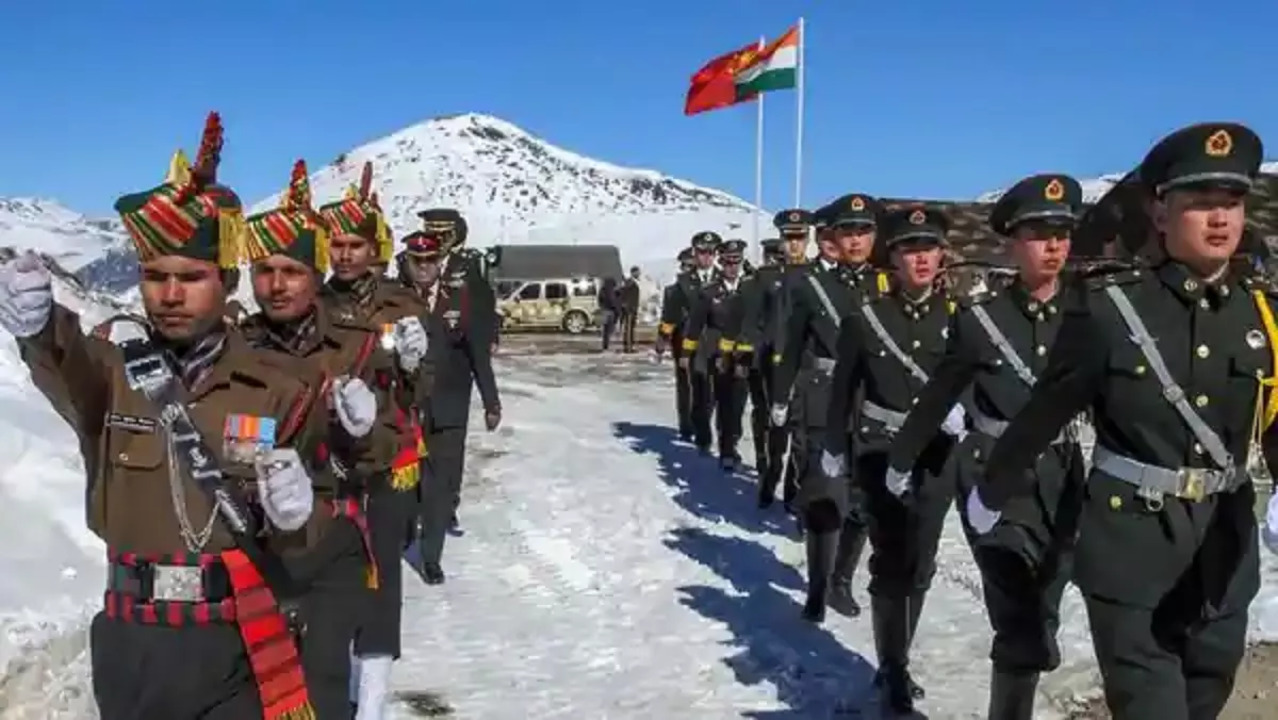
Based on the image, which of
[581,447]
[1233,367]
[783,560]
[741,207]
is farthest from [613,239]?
[1233,367]

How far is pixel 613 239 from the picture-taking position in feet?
242

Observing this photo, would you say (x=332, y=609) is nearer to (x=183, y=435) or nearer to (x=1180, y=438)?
(x=183, y=435)

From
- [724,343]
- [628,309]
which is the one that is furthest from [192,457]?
[628,309]

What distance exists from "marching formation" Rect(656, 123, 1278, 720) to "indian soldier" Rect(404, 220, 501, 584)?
7.07 feet

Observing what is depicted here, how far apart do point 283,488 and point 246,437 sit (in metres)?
0.20

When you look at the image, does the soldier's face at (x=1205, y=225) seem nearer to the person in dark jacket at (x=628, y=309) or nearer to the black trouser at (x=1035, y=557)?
the black trouser at (x=1035, y=557)

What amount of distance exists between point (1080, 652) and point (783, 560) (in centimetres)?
269

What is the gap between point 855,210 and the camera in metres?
7.62

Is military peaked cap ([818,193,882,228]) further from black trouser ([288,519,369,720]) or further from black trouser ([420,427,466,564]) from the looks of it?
black trouser ([288,519,369,720])

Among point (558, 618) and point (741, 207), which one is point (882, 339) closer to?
point (558, 618)

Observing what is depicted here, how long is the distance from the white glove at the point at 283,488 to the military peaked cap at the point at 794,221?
26.8ft

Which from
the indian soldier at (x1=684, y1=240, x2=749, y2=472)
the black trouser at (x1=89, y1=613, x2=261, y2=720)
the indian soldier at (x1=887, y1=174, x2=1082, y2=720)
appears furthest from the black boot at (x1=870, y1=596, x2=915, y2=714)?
the indian soldier at (x1=684, y1=240, x2=749, y2=472)

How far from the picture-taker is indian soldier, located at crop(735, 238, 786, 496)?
1109 centimetres

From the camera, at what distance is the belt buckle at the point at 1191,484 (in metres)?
3.94
